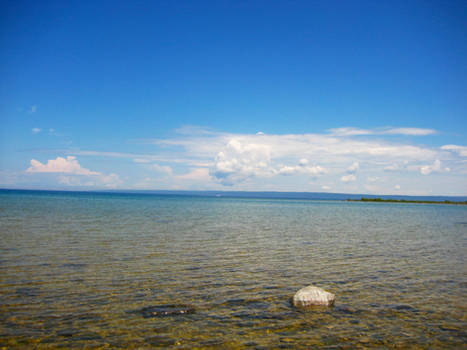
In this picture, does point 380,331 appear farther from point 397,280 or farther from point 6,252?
point 6,252

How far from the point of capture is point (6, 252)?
20.8m

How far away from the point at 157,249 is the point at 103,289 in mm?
9926

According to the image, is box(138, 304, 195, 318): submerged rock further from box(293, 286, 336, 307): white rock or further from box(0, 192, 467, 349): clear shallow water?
box(293, 286, 336, 307): white rock

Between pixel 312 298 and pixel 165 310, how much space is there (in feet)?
17.8

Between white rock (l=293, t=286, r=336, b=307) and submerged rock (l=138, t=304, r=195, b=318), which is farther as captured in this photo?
white rock (l=293, t=286, r=336, b=307)

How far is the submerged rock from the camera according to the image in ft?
38.2

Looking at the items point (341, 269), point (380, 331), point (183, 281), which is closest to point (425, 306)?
point (380, 331)

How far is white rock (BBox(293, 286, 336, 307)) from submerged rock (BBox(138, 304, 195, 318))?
13.1 feet

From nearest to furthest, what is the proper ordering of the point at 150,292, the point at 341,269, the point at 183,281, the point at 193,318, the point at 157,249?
the point at 193,318 → the point at 150,292 → the point at 183,281 → the point at 341,269 → the point at 157,249

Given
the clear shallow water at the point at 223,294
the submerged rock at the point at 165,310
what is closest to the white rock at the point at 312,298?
the clear shallow water at the point at 223,294

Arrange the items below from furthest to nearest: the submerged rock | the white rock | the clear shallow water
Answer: the white rock → the submerged rock → the clear shallow water

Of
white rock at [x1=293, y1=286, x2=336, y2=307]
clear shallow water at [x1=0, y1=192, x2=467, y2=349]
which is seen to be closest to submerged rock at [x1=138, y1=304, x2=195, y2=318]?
clear shallow water at [x1=0, y1=192, x2=467, y2=349]

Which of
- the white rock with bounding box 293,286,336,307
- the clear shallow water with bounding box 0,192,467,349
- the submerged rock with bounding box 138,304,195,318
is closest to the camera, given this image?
the clear shallow water with bounding box 0,192,467,349

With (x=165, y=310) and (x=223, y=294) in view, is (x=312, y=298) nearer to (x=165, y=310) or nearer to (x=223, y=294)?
(x=223, y=294)
